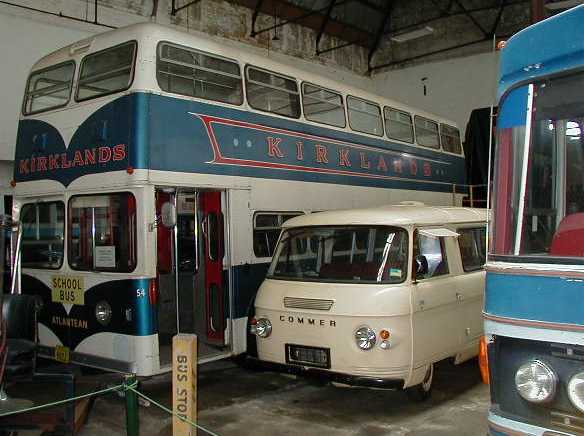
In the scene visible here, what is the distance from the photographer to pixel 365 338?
582 cm

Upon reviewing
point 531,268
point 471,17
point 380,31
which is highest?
point 380,31

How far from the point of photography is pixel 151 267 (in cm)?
633

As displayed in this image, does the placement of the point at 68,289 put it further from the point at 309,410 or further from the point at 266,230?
the point at 309,410

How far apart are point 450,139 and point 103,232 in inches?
358

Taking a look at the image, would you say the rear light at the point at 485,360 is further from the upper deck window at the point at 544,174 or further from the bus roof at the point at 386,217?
the bus roof at the point at 386,217

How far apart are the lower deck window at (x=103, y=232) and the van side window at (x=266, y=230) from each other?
71.1 inches

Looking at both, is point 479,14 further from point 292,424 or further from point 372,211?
point 292,424

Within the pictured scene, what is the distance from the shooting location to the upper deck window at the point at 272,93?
7.73 metres

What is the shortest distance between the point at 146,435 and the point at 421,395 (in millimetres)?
2928

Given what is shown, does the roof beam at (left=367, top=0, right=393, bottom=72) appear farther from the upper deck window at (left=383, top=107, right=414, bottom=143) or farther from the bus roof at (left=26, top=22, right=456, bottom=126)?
the bus roof at (left=26, top=22, right=456, bottom=126)

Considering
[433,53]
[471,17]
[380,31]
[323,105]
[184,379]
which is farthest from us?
[380,31]

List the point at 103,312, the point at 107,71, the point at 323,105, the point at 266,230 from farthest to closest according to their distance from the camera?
the point at 323,105 → the point at 266,230 → the point at 107,71 → the point at 103,312

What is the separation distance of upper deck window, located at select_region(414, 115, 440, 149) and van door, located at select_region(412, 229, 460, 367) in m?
5.35

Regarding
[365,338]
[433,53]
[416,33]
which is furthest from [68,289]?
[433,53]
